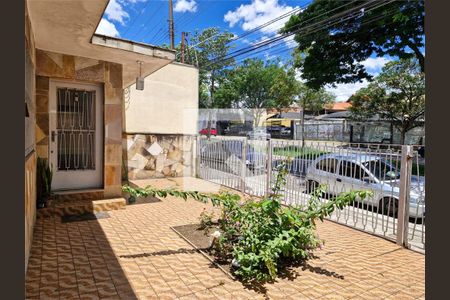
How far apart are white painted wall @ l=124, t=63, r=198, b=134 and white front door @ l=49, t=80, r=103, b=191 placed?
3.77 meters

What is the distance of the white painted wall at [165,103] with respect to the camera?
9922 mm

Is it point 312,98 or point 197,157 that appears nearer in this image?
point 197,157

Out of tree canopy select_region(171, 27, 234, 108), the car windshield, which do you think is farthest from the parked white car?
tree canopy select_region(171, 27, 234, 108)

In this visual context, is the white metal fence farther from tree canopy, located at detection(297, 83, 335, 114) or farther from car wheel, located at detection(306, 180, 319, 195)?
tree canopy, located at detection(297, 83, 335, 114)

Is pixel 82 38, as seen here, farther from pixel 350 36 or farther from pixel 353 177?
pixel 350 36

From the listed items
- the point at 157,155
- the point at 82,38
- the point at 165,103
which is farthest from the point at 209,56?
the point at 82,38

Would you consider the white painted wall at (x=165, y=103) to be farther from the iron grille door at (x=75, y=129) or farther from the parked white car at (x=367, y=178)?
the parked white car at (x=367, y=178)

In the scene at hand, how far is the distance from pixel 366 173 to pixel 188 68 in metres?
7.91

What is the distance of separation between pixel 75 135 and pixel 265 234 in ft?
14.5

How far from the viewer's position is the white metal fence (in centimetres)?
442

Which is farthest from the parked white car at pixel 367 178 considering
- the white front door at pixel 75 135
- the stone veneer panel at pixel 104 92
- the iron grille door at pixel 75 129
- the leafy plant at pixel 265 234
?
the iron grille door at pixel 75 129

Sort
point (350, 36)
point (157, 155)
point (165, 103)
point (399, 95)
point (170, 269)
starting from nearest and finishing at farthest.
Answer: point (170, 269) < point (157, 155) < point (165, 103) < point (350, 36) < point (399, 95)

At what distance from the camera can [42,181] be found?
5.13 metres

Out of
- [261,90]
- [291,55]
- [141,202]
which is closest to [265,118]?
[261,90]
